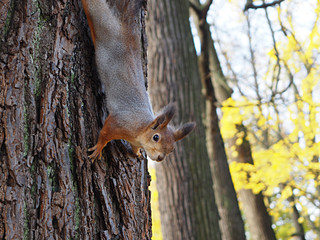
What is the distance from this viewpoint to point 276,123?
25.3 ft

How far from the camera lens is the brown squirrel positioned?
6.12 ft

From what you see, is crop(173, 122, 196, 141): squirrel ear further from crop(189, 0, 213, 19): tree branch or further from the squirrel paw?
crop(189, 0, 213, 19): tree branch

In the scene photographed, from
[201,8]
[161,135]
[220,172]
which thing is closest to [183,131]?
[161,135]

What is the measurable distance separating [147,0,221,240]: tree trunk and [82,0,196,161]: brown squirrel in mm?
2279

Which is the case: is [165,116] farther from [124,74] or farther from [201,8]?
[201,8]

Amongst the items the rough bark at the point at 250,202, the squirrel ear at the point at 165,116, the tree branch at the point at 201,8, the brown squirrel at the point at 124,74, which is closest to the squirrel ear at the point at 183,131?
the brown squirrel at the point at 124,74

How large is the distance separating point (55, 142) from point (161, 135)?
2.80 ft

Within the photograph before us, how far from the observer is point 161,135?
2.22 m

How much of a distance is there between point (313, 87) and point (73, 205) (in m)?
6.29

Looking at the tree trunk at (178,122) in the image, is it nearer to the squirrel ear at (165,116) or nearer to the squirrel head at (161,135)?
the squirrel head at (161,135)

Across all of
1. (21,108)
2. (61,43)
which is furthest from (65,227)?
(61,43)

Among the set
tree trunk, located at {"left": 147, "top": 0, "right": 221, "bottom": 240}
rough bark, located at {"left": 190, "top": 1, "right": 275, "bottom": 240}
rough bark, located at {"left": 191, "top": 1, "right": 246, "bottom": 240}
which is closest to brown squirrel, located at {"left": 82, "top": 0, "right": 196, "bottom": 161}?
tree trunk, located at {"left": 147, "top": 0, "right": 221, "bottom": 240}

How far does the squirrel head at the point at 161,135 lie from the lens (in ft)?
6.73

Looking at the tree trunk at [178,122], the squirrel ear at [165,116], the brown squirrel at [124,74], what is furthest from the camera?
the tree trunk at [178,122]
